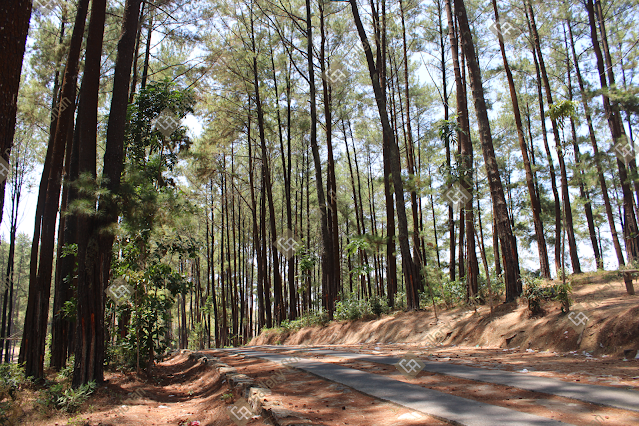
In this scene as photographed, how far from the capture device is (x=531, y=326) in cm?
743

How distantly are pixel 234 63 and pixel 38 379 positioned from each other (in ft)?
53.5

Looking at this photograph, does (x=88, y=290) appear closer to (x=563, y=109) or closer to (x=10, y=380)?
(x=10, y=380)

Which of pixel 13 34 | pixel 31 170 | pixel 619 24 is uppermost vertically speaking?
pixel 619 24

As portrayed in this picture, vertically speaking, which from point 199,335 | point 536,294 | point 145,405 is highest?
point 536,294

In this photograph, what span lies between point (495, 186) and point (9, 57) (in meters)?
9.04

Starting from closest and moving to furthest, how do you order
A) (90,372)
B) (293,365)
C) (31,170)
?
(90,372) → (293,365) → (31,170)

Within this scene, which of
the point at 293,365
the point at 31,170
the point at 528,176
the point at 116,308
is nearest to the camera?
the point at 293,365

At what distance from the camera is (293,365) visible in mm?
6754

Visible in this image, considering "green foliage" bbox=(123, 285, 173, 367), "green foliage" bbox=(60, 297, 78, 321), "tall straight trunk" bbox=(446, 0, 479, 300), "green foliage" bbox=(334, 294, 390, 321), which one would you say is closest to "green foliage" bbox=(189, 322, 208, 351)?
"green foliage" bbox=(334, 294, 390, 321)

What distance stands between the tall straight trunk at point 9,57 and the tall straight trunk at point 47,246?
5.61m

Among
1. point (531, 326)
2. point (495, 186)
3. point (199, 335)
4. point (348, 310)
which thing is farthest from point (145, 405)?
point (199, 335)

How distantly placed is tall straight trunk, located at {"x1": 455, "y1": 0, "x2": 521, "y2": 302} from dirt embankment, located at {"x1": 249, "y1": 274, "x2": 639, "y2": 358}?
63cm

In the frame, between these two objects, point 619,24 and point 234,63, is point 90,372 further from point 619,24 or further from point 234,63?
point 619,24

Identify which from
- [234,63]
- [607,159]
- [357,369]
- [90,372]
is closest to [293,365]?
[357,369]
